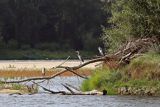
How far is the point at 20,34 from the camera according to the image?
4572 inches

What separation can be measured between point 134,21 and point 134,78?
450 centimetres

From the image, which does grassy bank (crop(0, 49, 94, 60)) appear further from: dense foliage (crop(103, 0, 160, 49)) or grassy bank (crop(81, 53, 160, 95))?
grassy bank (crop(81, 53, 160, 95))

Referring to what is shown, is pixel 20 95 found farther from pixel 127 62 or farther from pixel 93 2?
pixel 93 2

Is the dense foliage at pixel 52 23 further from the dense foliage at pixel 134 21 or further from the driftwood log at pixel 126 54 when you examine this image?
the driftwood log at pixel 126 54

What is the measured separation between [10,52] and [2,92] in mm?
73350

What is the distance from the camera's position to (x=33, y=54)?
112 m

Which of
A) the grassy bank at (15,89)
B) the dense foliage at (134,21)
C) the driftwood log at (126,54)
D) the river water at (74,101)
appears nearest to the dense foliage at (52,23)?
the grassy bank at (15,89)

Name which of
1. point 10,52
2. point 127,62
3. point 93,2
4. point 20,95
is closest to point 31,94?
point 20,95

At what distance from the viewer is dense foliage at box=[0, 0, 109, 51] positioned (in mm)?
114500

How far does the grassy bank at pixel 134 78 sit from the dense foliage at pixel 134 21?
2.75 m

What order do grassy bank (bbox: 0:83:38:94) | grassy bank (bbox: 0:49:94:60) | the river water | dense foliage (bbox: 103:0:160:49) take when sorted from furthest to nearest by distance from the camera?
grassy bank (bbox: 0:49:94:60) < dense foliage (bbox: 103:0:160:49) < grassy bank (bbox: 0:83:38:94) < the river water

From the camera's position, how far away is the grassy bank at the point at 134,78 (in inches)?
1411

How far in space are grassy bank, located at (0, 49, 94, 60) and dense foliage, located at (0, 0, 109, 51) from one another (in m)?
1.50

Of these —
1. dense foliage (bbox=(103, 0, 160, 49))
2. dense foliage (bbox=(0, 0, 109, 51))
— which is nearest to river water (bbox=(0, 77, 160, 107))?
dense foliage (bbox=(103, 0, 160, 49))
